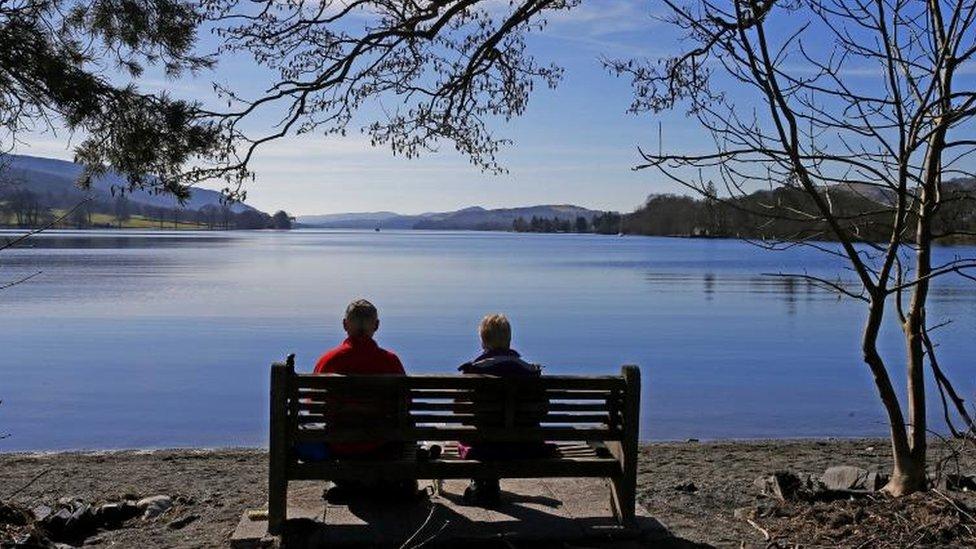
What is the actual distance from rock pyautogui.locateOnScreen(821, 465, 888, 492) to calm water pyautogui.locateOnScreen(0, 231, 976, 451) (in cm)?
527

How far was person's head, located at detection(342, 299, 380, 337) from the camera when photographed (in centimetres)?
523

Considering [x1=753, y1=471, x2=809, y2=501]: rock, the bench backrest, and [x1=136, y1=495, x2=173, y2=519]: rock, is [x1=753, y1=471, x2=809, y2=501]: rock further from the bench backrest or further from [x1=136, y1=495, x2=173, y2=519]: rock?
[x1=136, y1=495, x2=173, y2=519]: rock

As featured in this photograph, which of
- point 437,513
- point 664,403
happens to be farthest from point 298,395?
point 664,403

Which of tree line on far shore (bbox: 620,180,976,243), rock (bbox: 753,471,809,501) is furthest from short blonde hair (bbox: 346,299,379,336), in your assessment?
rock (bbox: 753,471,809,501)

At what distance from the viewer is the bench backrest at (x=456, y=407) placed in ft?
16.3

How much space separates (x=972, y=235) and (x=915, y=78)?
3.01 ft

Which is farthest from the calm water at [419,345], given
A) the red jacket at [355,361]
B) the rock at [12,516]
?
the red jacket at [355,361]

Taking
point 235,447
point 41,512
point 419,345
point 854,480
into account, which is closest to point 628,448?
point 854,480

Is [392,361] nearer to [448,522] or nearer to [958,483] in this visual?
[448,522]

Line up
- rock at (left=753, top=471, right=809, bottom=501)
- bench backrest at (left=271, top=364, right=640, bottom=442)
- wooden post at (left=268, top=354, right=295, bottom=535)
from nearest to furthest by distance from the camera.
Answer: wooden post at (left=268, top=354, right=295, bottom=535) < bench backrest at (left=271, top=364, right=640, bottom=442) < rock at (left=753, top=471, right=809, bottom=501)

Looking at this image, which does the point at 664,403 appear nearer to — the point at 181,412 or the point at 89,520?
the point at 181,412

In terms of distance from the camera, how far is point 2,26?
5734 millimetres

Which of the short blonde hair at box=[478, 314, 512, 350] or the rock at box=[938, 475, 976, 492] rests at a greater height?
the short blonde hair at box=[478, 314, 512, 350]

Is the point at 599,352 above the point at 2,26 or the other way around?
the other way around
